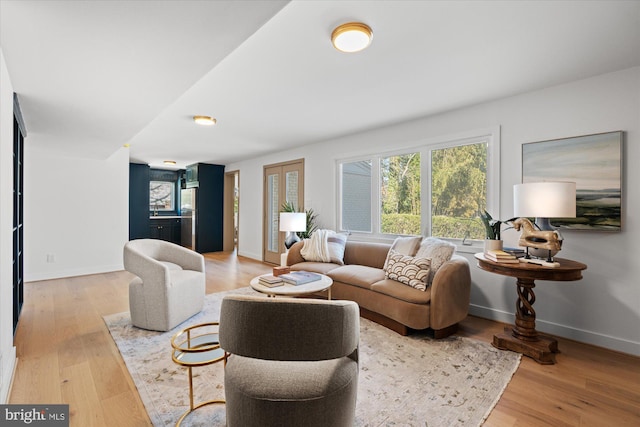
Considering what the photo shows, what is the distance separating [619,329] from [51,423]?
13.5ft

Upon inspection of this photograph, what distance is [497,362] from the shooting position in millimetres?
2283

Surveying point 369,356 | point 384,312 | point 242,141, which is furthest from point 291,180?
point 369,356

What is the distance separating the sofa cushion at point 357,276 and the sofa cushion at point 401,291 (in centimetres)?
11

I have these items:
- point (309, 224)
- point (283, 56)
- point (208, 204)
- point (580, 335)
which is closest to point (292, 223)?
point (309, 224)

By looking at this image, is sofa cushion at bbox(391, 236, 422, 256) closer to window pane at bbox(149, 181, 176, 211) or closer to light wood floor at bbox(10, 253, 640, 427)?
light wood floor at bbox(10, 253, 640, 427)

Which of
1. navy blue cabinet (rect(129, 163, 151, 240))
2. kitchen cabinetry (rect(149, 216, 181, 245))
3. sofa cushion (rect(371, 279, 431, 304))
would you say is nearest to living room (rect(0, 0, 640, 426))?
sofa cushion (rect(371, 279, 431, 304))

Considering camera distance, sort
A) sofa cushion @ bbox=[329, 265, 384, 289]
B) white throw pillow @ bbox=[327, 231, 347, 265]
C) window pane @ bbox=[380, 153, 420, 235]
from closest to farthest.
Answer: sofa cushion @ bbox=[329, 265, 384, 289]
window pane @ bbox=[380, 153, 420, 235]
white throw pillow @ bbox=[327, 231, 347, 265]

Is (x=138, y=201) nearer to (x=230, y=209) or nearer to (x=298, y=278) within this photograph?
(x=230, y=209)

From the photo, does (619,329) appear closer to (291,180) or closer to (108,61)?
(108,61)

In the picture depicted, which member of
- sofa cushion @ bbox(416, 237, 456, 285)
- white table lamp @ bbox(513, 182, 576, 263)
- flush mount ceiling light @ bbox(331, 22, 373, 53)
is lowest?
sofa cushion @ bbox(416, 237, 456, 285)

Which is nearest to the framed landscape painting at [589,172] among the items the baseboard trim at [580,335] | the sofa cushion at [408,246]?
the baseboard trim at [580,335]

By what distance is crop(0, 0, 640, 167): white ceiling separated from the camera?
4.65 ft

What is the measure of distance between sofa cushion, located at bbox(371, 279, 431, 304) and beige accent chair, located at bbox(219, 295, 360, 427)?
159 cm

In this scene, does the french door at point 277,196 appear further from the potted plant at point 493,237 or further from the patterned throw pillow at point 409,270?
the potted plant at point 493,237
